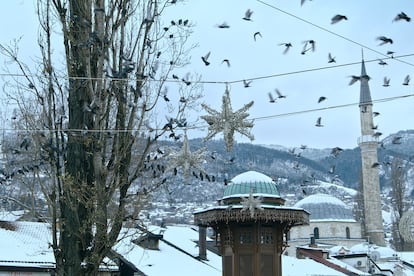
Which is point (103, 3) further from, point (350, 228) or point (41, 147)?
point (350, 228)

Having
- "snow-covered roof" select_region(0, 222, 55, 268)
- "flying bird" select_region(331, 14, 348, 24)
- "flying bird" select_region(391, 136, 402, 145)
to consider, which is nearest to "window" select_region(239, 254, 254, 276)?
"snow-covered roof" select_region(0, 222, 55, 268)

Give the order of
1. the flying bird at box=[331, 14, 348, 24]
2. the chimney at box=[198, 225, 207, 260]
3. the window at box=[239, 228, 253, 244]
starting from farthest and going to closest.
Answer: the chimney at box=[198, 225, 207, 260]
the window at box=[239, 228, 253, 244]
the flying bird at box=[331, 14, 348, 24]

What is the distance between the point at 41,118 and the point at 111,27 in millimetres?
2172

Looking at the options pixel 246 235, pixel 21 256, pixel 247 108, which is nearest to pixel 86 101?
pixel 247 108

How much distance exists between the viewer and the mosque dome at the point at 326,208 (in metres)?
55.0

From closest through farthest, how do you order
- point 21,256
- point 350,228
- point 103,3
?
point 103,3 < point 21,256 < point 350,228

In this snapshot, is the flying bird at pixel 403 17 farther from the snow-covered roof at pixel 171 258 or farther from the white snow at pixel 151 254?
the snow-covered roof at pixel 171 258

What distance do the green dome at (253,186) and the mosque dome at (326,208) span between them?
34.2m

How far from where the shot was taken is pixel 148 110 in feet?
42.5

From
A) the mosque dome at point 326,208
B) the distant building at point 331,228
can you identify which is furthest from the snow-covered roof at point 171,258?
the mosque dome at point 326,208

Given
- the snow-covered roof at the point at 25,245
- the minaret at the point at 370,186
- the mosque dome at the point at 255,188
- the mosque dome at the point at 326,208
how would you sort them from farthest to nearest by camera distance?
the minaret at the point at 370,186
the mosque dome at the point at 326,208
the mosque dome at the point at 255,188
the snow-covered roof at the point at 25,245

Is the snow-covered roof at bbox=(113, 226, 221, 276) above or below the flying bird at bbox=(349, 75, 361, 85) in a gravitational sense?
below

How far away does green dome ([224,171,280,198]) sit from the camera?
2028 centimetres

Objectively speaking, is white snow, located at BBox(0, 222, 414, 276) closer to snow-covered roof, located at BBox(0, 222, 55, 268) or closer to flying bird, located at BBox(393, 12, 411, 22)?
snow-covered roof, located at BBox(0, 222, 55, 268)
